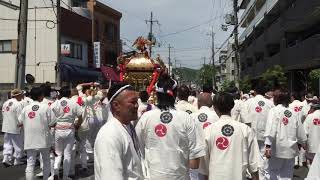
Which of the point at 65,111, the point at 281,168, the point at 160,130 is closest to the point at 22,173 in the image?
the point at 65,111

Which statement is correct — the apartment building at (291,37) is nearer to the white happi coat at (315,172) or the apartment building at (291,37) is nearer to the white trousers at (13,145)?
the white trousers at (13,145)

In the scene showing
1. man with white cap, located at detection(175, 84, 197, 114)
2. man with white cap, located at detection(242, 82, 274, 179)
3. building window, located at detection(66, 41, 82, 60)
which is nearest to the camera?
man with white cap, located at detection(175, 84, 197, 114)

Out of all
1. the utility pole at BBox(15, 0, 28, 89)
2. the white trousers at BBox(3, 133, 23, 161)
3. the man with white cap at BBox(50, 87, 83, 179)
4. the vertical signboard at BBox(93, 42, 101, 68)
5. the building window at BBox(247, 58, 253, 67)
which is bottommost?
the white trousers at BBox(3, 133, 23, 161)

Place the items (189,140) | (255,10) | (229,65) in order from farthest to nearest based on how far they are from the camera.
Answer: (229,65) → (255,10) → (189,140)

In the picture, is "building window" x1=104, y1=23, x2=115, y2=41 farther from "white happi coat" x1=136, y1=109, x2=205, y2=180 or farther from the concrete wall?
"white happi coat" x1=136, y1=109, x2=205, y2=180

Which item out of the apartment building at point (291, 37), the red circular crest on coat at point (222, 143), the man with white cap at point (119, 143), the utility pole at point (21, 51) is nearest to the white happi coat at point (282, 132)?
the red circular crest on coat at point (222, 143)

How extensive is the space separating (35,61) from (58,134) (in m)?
25.2

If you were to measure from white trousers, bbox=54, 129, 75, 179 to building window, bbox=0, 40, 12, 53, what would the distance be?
2529cm

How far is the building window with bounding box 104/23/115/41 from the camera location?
1934 inches

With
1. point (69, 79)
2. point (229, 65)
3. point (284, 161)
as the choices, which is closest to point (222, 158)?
point (284, 161)

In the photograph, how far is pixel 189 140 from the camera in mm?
6336

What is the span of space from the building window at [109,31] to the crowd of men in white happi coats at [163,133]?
34.7 m

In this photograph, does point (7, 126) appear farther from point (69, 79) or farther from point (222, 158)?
point (69, 79)

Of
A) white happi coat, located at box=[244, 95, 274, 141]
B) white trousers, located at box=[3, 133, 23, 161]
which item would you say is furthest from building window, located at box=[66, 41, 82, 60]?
white happi coat, located at box=[244, 95, 274, 141]
